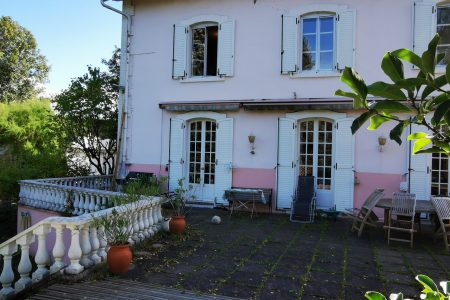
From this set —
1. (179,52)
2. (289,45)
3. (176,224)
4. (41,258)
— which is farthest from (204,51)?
(41,258)

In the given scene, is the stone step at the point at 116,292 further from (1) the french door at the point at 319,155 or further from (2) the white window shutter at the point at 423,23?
(2) the white window shutter at the point at 423,23

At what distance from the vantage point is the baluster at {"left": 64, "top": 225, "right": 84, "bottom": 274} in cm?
416

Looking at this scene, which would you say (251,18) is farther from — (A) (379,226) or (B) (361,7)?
(A) (379,226)

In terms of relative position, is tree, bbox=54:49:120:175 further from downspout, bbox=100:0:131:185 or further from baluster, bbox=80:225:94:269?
baluster, bbox=80:225:94:269

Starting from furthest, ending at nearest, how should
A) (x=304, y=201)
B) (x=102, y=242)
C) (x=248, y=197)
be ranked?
(x=248, y=197)
(x=304, y=201)
(x=102, y=242)

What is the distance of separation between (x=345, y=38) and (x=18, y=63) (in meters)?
26.7

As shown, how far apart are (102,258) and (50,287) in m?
0.79

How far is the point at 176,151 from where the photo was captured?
32.5 ft

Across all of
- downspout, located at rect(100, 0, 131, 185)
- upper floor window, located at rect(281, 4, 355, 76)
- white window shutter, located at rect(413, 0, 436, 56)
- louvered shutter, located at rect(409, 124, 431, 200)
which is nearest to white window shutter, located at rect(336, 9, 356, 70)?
upper floor window, located at rect(281, 4, 355, 76)

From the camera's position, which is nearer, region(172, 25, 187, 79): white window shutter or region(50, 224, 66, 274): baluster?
region(50, 224, 66, 274): baluster

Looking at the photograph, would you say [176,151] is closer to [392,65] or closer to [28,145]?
[392,65]

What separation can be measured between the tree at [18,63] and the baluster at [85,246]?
1035 inches

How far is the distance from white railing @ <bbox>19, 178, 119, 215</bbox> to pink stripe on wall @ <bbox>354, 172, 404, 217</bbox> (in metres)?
5.43

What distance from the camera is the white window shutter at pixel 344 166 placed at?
27.8 feet
